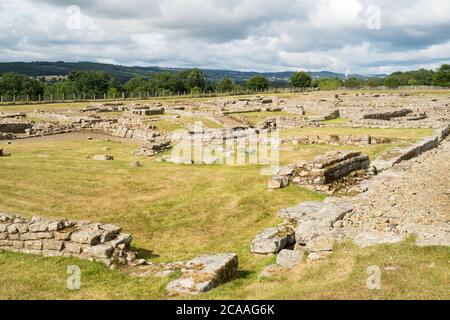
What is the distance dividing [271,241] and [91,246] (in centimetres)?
496

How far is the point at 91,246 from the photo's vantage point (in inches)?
442

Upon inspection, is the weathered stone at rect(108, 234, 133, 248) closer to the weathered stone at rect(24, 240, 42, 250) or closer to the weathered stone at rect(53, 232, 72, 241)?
the weathered stone at rect(53, 232, 72, 241)

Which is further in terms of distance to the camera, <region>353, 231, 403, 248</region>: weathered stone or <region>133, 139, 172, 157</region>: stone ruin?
<region>133, 139, 172, 157</region>: stone ruin

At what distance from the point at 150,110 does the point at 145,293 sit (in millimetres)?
46633

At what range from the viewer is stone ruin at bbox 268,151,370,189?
18.8 metres

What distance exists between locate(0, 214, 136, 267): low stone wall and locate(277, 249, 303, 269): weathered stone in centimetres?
386

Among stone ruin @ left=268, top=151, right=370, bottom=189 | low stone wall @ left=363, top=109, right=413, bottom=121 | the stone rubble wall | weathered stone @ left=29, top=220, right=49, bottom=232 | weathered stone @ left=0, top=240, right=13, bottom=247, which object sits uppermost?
low stone wall @ left=363, top=109, right=413, bottom=121

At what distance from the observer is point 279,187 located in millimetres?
18453

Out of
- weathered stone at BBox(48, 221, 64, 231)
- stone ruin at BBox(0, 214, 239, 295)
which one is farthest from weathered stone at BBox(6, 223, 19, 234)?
weathered stone at BBox(48, 221, 64, 231)

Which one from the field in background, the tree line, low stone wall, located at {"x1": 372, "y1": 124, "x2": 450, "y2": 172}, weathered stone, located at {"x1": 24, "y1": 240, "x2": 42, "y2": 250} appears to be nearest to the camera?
the field in background

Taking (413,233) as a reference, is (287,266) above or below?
below

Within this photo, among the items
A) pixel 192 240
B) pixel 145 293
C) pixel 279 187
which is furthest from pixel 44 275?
pixel 279 187
